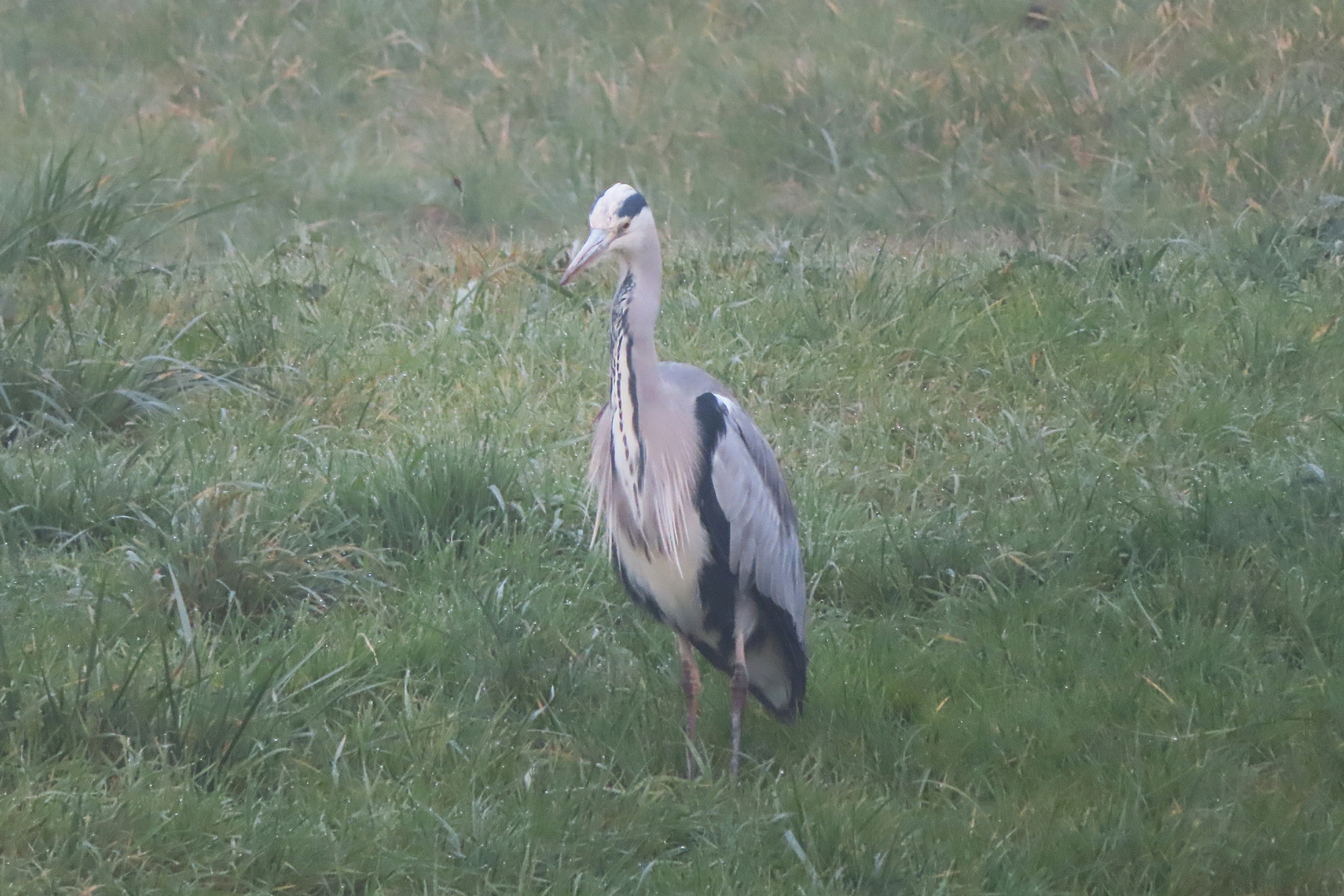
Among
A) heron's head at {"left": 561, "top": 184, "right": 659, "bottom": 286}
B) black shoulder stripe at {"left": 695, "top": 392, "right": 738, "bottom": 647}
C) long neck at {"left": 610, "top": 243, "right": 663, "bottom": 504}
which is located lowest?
black shoulder stripe at {"left": 695, "top": 392, "right": 738, "bottom": 647}

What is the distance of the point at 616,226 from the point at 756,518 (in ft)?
2.40

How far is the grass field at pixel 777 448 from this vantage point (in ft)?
10.1

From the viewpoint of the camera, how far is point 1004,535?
14.2 feet

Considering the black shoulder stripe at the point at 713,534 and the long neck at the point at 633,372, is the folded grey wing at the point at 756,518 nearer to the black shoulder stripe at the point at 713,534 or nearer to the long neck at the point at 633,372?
the black shoulder stripe at the point at 713,534

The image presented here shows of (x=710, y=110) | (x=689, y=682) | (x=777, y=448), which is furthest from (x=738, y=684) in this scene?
(x=710, y=110)

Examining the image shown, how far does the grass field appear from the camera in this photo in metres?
3.07

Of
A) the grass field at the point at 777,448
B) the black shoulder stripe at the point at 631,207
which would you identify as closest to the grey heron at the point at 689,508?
the black shoulder stripe at the point at 631,207

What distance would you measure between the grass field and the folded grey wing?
25 centimetres

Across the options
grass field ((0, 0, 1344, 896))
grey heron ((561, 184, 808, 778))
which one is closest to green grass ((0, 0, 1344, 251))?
grass field ((0, 0, 1344, 896))

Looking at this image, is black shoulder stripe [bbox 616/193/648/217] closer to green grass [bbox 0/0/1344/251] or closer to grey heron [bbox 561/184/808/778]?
grey heron [bbox 561/184/808/778]

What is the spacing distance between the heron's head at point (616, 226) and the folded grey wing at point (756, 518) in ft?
1.40

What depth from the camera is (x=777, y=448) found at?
200 inches

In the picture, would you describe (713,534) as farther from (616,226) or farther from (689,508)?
(616,226)

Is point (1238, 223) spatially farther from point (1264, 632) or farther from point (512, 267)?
point (1264, 632)
